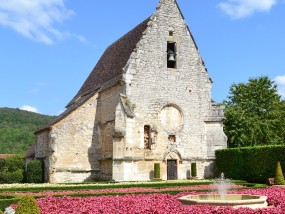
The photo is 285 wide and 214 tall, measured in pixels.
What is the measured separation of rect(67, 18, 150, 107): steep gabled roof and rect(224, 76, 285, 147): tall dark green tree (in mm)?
13654

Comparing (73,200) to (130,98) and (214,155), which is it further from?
(214,155)

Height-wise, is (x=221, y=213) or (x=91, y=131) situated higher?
(x=91, y=131)

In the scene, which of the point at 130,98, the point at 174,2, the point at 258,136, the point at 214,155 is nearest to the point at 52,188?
the point at 130,98

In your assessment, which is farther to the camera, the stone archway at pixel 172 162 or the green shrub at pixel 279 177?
the stone archway at pixel 172 162

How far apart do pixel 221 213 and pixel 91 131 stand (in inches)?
815

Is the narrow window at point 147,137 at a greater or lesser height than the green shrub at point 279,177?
greater

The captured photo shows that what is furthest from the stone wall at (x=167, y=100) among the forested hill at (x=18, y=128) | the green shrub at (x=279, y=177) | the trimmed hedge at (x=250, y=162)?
the forested hill at (x=18, y=128)

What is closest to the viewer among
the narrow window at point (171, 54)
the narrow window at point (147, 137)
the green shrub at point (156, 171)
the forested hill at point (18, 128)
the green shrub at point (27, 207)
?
the green shrub at point (27, 207)

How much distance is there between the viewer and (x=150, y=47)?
93.8 feet

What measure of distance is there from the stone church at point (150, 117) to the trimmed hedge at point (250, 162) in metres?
1.31

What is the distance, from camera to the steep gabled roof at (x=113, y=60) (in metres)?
30.3

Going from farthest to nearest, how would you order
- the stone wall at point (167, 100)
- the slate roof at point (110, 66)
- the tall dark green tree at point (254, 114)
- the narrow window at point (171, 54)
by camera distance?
the tall dark green tree at point (254, 114) < the slate roof at point (110, 66) < the narrow window at point (171, 54) < the stone wall at point (167, 100)

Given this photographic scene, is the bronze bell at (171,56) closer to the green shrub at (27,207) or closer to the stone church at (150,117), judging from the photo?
the stone church at (150,117)

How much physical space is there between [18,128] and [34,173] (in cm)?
3780
